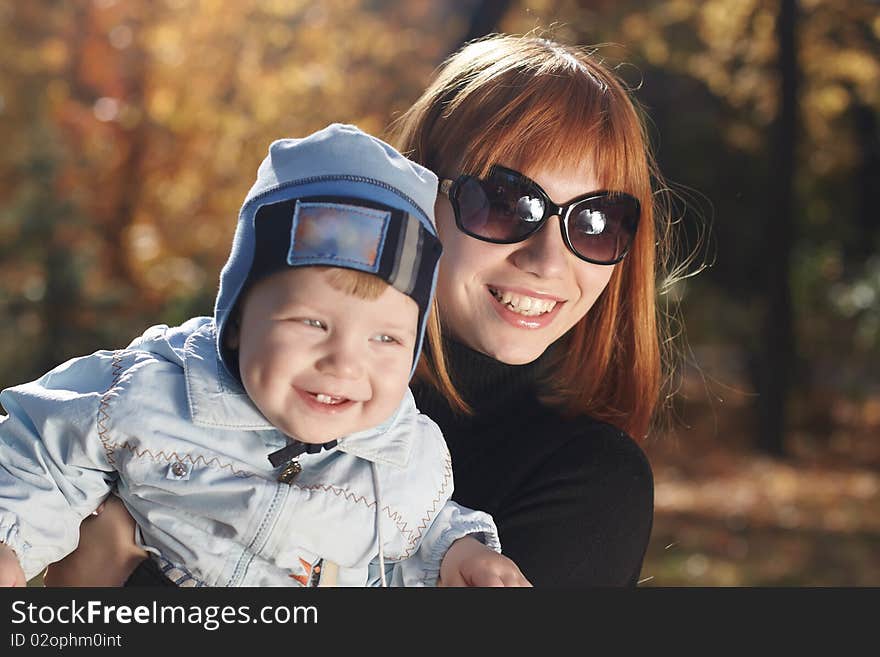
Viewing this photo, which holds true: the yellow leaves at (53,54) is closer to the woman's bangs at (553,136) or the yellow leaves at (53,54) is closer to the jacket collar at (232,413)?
the woman's bangs at (553,136)

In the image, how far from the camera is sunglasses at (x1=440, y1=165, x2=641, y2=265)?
2.55 meters

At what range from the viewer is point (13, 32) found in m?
13.9

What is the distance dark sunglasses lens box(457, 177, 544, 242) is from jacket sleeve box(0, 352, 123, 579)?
0.89 m

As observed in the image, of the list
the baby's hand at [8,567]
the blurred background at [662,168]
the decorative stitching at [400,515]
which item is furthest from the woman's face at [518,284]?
the blurred background at [662,168]

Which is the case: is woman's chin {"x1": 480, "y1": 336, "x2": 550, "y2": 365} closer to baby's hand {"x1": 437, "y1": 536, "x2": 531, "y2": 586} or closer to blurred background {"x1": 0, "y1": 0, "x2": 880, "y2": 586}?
baby's hand {"x1": 437, "y1": 536, "x2": 531, "y2": 586}

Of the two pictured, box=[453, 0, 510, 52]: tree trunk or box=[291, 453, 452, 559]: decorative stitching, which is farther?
box=[453, 0, 510, 52]: tree trunk

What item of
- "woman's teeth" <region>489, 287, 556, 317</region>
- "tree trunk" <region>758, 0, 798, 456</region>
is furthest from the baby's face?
"tree trunk" <region>758, 0, 798, 456</region>

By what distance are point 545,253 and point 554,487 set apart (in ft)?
1.78

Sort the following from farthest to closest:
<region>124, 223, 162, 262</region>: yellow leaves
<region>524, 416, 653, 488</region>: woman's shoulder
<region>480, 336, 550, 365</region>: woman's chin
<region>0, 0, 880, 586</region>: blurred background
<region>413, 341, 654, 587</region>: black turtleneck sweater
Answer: <region>124, 223, 162, 262</region>: yellow leaves < <region>0, 0, 880, 586</region>: blurred background < <region>480, 336, 550, 365</region>: woman's chin < <region>524, 416, 653, 488</region>: woman's shoulder < <region>413, 341, 654, 587</region>: black turtleneck sweater

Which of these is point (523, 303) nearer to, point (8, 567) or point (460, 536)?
point (460, 536)

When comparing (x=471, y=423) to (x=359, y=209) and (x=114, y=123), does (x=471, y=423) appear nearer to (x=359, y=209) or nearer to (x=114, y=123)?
(x=359, y=209)

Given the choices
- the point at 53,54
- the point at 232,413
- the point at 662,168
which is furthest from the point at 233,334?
the point at 53,54

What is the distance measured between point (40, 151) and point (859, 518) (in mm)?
8928

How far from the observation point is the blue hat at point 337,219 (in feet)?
6.75
